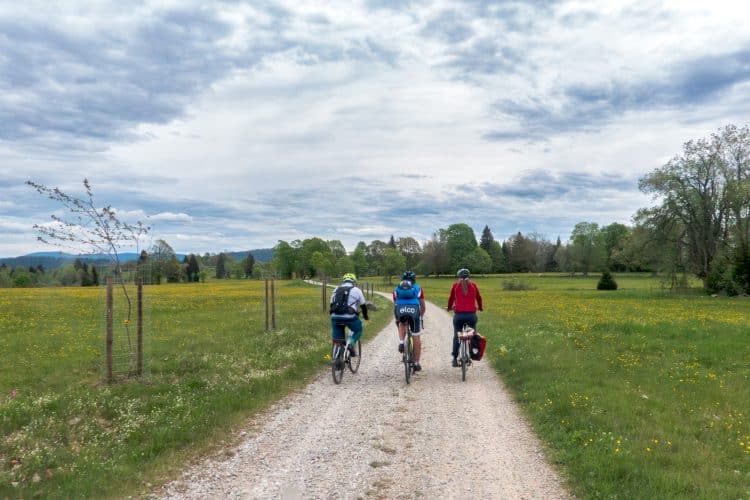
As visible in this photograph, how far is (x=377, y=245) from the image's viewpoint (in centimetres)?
16225

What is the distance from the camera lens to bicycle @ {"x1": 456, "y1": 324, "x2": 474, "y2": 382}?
36.7 feet

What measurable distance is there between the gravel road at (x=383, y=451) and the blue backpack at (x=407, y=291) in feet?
7.00

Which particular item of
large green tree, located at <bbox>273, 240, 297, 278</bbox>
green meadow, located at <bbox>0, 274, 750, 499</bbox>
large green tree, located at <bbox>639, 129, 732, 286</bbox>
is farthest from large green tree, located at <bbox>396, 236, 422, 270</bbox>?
green meadow, located at <bbox>0, 274, 750, 499</bbox>

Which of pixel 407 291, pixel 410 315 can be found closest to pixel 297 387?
pixel 410 315

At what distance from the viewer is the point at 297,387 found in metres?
10.5

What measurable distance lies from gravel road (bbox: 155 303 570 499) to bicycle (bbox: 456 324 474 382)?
0.65 metres

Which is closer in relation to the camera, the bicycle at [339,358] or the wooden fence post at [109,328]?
the wooden fence post at [109,328]

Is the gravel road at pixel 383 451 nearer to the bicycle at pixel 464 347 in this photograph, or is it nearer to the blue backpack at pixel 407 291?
the bicycle at pixel 464 347

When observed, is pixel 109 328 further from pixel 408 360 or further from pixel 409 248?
pixel 409 248

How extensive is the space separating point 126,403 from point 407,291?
6297 mm

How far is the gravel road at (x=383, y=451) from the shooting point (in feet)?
17.9

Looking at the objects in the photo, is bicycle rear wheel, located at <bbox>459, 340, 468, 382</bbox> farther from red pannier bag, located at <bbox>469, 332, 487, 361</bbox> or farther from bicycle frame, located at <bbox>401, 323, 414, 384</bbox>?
bicycle frame, located at <bbox>401, 323, 414, 384</bbox>

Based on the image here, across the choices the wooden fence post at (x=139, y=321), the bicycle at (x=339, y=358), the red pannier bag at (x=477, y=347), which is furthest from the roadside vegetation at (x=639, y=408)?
the wooden fence post at (x=139, y=321)

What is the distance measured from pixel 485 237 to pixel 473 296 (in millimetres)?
133341
